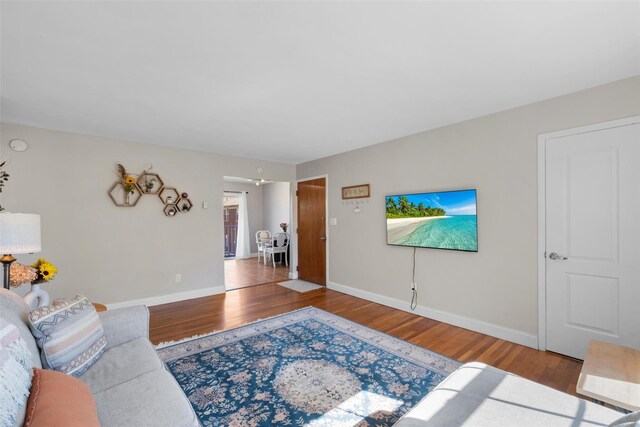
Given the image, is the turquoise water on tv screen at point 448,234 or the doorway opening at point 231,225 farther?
the doorway opening at point 231,225

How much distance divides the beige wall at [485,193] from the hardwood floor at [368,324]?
266 millimetres

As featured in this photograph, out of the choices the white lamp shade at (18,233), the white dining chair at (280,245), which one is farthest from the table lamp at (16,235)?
the white dining chair at (280,245)

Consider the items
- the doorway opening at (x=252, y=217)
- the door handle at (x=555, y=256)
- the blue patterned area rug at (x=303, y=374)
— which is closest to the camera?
the blue patterned area rug at (x=303, y=374)

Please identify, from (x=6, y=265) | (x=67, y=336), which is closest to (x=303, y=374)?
(x=67, y=336)

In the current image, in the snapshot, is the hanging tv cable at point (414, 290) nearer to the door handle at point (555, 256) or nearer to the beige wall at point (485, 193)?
the beige wall at point (485, 193)

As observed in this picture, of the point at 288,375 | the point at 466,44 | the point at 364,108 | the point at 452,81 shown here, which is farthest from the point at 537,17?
the point at 288,375

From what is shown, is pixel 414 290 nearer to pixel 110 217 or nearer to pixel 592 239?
pixel 592 239

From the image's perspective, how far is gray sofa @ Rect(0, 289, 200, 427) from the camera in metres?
1.18

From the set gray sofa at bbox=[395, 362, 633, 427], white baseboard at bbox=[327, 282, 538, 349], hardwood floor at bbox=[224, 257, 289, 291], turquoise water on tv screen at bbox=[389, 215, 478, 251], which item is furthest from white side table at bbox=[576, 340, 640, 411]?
hardwood floor at bbox=[224, 257, 289, 291]

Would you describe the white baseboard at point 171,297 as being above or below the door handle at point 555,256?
below

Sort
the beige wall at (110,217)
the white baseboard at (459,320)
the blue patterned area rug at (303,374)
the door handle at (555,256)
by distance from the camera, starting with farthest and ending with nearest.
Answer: the beige wall at (110,217)
the white baseboard at (459,320)
the door handle at (555,256)
the blue patterned area rug at (303,374)

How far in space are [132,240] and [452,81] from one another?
4.31 meters

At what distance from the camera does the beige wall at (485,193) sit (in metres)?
2.62

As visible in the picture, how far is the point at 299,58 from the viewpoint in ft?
6.40
